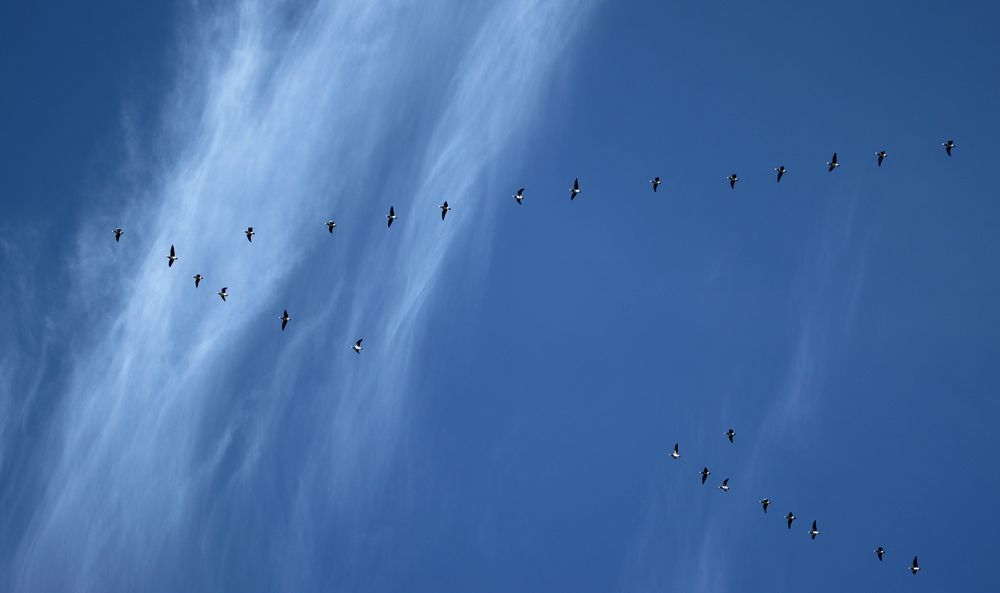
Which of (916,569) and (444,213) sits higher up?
(444,213)

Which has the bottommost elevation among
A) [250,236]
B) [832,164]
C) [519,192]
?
[250,236]

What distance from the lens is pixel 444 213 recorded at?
423 ft

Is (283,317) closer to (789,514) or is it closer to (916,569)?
(789,514)

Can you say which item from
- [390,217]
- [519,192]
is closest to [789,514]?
[519,192]

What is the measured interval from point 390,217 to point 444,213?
6.49 metres

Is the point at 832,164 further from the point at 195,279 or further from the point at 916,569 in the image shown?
the point at 195,279

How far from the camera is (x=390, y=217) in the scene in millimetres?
125312

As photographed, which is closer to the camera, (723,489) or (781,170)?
(781,170)

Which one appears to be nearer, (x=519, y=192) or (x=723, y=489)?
(x=519, y=192)

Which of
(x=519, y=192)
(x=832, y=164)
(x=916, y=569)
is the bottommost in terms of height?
(x=916, y=569)

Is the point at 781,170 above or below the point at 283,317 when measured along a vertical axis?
above

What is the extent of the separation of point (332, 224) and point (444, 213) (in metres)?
11.8

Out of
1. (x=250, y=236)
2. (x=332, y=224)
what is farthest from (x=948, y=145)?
(x=250, y=236)

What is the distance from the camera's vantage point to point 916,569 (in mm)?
139250
